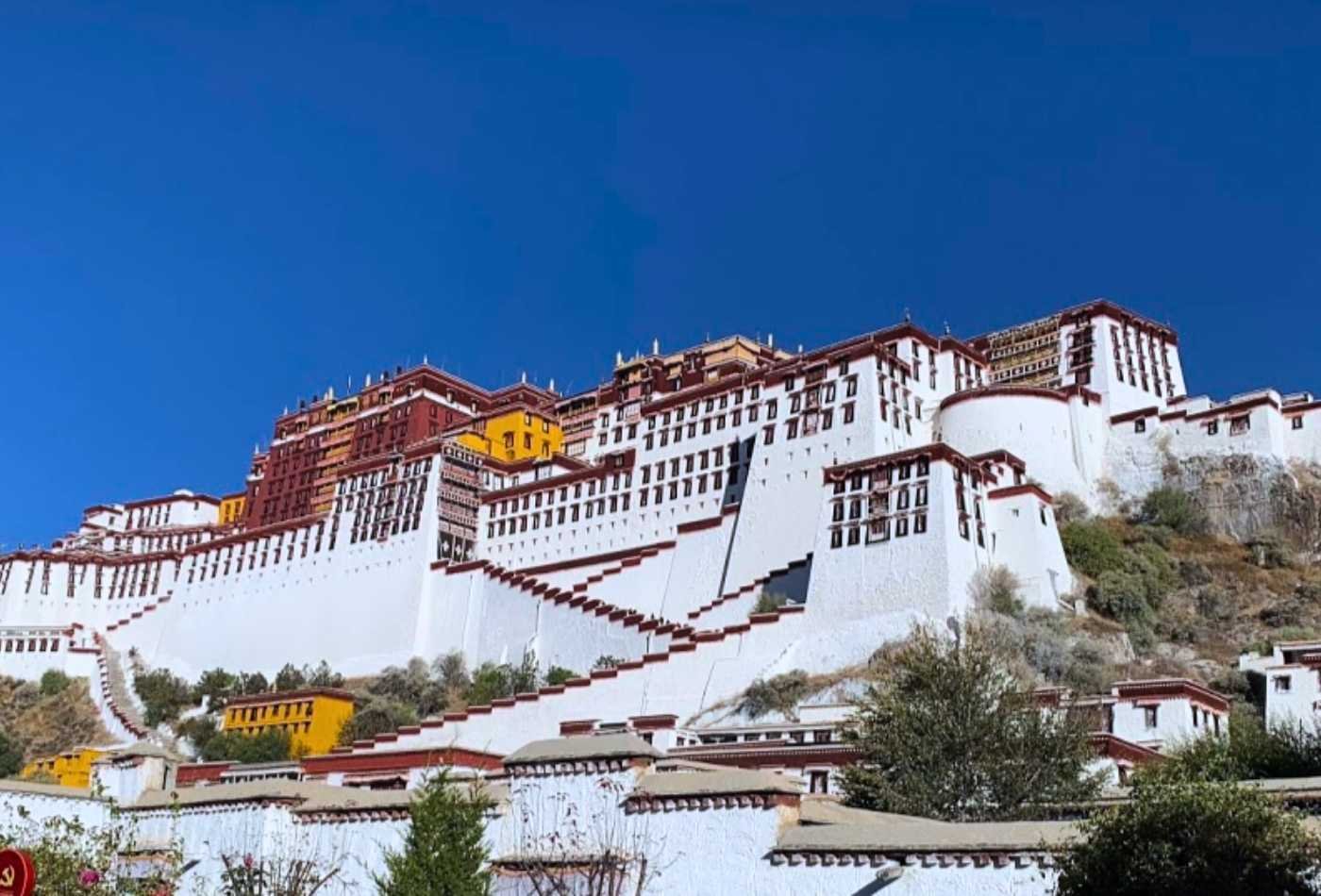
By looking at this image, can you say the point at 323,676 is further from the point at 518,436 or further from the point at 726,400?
the point at 726,400

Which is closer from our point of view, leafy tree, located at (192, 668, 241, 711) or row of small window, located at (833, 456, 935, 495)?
row of small window, located at (833, 456, 935, 495)

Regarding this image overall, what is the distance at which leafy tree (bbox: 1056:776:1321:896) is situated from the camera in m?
11.4

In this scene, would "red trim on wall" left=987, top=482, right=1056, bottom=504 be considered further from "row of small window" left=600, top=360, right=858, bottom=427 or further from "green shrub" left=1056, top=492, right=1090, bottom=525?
"row of small window" left=600, top=360, right=858, bottom=427

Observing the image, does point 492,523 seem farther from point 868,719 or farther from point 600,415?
point 868,719

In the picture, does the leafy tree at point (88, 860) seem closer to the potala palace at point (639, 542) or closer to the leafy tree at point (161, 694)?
the potala palace at point (639, 542)

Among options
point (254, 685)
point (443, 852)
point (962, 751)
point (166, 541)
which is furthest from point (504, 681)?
point (166, 541)

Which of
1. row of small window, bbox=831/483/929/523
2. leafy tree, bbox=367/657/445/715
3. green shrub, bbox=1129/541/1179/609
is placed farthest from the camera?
leafy tree, bbox=367/657/445/715

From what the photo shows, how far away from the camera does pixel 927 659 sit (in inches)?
989

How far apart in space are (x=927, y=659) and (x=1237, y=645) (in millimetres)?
25590

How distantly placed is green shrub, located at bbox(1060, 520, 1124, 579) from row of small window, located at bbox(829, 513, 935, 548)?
7471 mm

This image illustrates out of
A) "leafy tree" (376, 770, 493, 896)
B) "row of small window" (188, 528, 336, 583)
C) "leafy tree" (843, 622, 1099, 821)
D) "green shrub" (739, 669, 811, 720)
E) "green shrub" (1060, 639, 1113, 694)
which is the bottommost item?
"leafy tree" (376, 770, 493, 896)

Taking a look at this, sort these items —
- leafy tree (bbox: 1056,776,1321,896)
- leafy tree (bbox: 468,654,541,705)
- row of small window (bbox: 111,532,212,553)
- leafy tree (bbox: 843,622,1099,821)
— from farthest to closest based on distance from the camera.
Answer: row of small window (bbox: 111,532,212,553)
leafy tree (bbox: 468,654,541,705)
leafy tree (bbox: 843,622,1099,821)
leafy tree (bbox: 1056,776,1321,896)

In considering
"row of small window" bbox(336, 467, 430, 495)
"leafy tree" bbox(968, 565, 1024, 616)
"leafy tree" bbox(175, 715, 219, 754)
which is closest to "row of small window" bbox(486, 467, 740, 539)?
"row of small window" bbox(336, 467, 430, 495)

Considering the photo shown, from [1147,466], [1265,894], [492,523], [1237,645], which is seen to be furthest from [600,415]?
[1265,894]
